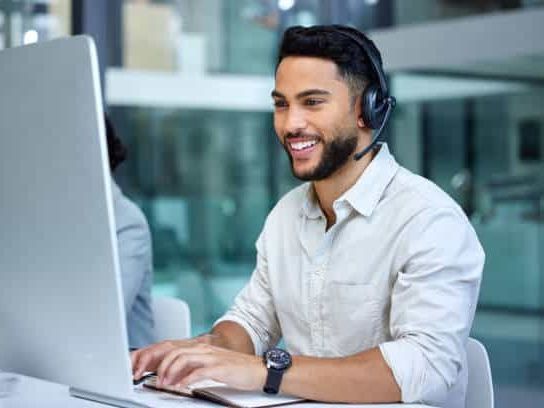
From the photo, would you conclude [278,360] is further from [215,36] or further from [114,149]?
[215,36]

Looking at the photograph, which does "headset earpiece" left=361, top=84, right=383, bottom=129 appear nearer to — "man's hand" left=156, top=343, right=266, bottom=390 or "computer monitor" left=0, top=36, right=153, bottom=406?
"man's hand" left=156, top=343, right=266, bottom=390

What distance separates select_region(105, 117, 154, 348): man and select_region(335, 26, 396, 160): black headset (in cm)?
85

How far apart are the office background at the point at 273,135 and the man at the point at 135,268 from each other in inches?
103

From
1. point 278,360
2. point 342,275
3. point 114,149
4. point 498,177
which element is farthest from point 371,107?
point 498,177

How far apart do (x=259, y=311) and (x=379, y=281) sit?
0.37 metres

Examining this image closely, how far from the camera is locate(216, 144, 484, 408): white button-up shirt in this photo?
6.07ft

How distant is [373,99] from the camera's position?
2.11 m

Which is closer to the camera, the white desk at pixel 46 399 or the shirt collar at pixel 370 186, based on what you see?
the white desk at pixel 46 399

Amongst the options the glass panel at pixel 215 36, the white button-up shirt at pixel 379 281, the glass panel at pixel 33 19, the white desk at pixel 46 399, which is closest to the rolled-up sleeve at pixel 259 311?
the white button-up shirt at pixel 379 281

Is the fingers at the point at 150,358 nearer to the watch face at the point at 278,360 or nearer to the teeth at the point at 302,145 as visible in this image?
the watch face at the point at 278,360

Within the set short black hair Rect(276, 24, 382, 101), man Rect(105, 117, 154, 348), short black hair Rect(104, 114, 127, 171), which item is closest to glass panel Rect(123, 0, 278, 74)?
short black hair Rect(104, 114, 127, 171)

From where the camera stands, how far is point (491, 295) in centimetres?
680

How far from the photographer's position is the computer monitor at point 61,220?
135 centimetres

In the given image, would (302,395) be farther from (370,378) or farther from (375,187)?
(375,187)
